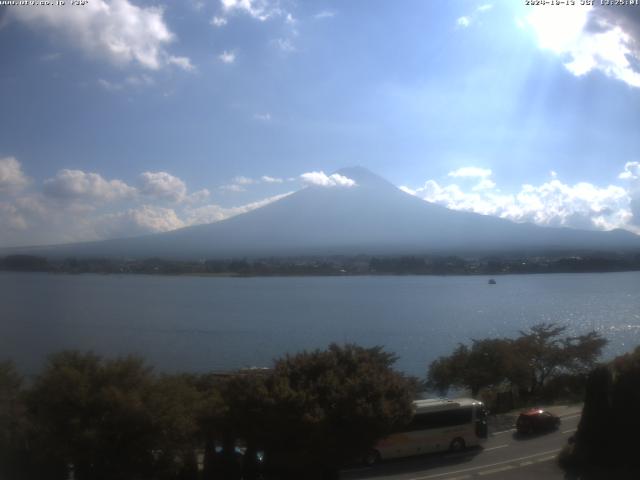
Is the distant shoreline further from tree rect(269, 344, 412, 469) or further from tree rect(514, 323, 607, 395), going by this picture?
tree rect(269, 344, 412, 469)

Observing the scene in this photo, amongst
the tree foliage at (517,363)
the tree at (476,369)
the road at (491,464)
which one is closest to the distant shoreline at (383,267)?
the tree at (476,369)

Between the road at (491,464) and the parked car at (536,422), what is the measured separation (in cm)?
18

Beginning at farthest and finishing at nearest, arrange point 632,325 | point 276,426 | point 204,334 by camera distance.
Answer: point 632,325 < point 204,334 < point 276,426

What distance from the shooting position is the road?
9273 mm

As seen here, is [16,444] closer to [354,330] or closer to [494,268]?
[354,330]

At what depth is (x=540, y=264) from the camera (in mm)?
69500

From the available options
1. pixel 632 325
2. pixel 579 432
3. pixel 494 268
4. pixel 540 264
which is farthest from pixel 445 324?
pixel 540 264

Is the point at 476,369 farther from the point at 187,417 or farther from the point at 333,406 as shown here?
the point at 187,417

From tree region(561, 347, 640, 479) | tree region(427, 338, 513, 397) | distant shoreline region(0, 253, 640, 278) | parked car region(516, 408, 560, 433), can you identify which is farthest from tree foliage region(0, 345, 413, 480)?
distant shoreline region(0, 253, 640, 278)

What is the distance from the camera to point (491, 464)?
1018cm

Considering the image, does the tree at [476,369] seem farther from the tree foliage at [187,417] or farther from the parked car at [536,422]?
the tree foliage at [187,417]

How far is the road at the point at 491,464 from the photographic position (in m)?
9.27

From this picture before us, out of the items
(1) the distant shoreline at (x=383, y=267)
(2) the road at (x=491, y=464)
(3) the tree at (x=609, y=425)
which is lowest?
(2) the road at (x=491, y=464)

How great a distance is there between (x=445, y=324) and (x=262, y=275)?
117 feet
